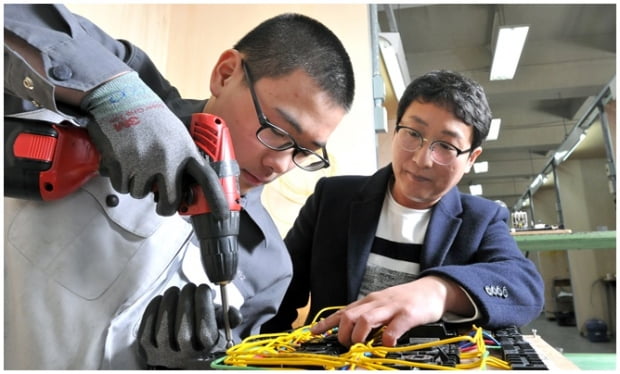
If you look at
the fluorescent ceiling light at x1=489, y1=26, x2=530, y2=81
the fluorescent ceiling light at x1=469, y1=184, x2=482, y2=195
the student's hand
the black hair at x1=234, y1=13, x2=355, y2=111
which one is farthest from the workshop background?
the student's hand

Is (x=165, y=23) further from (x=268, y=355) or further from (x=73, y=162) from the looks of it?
(x=268, y=355)

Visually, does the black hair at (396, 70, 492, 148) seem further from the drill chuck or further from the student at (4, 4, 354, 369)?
the drill chuck

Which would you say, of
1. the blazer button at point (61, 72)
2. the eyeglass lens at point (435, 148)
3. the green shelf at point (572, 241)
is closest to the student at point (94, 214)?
the blazer button at point (61, 72)

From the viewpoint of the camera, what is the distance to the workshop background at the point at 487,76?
1952 mm

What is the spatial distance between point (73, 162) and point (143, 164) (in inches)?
4.8

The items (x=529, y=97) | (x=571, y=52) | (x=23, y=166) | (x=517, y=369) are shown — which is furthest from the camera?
(x=529, y=97)

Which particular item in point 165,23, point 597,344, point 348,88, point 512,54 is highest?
point 512,54

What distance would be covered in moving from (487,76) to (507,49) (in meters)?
1.70

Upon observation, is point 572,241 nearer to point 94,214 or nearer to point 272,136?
point 272,136

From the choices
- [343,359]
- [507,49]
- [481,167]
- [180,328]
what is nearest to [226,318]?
[180,328]

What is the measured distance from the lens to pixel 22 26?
0.53 metres

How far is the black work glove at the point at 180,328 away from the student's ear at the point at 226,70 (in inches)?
17.9

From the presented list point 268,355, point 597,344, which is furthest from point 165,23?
point 597,344

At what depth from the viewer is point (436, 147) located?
1.01m
